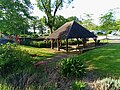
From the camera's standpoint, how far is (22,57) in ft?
51.4

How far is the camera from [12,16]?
20453mm

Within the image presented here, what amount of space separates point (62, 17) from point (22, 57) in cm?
2970

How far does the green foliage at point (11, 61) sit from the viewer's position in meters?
14.5

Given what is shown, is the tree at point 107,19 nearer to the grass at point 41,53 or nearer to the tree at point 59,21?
the tree at point 59,21

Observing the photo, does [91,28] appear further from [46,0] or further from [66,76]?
[66,76]

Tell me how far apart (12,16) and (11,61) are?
266 inches

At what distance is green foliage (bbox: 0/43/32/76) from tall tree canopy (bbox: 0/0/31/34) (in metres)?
4.51

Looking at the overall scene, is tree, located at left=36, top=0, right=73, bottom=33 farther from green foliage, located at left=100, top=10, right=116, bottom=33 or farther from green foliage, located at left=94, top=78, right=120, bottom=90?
green foliage, located at left=94, top=78, right=120, bottom=90

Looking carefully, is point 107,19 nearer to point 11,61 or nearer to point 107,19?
point 107,19

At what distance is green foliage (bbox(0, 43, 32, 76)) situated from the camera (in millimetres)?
14527

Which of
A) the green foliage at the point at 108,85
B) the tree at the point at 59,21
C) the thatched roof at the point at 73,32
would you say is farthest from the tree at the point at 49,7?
the green foliage at the point at 108,85

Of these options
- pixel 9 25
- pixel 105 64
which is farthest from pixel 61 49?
pixel 105 64

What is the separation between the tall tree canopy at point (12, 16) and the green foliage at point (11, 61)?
4.51 m

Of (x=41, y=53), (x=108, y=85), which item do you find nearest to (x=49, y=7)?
(x=41, y=53)
